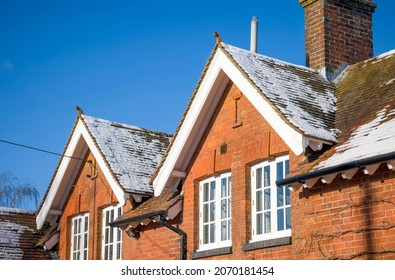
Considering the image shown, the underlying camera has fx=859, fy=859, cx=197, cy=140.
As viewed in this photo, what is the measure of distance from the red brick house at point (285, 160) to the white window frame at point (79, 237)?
42.6 inches

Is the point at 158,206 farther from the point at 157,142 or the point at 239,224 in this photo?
the point at 157,142

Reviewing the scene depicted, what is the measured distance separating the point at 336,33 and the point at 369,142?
Answer: 6.40m

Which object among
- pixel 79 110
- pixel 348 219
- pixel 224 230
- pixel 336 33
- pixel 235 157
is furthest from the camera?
pixel 79 110

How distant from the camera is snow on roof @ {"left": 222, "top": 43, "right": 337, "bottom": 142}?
16936 millimetres

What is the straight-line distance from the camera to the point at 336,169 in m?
14.9

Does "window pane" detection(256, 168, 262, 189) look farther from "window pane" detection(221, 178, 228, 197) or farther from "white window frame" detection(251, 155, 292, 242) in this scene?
"window pane" detection(221, 178, 228, 197)

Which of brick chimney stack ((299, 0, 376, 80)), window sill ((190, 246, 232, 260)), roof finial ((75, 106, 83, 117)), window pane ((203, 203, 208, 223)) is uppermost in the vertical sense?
brick chimney stack ((299, 0, 376, 80))

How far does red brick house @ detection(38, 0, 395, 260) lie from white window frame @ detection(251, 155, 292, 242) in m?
0.02

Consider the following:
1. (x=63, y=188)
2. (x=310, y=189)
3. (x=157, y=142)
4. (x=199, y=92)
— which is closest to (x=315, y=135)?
(x=310, y=189)

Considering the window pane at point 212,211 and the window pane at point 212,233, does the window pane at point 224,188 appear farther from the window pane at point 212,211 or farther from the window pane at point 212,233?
the window pane at point 212,233

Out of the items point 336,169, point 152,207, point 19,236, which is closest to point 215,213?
point 152,207

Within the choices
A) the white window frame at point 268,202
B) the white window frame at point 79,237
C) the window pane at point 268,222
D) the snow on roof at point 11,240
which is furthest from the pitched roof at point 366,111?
the snow on roof at point 11,240

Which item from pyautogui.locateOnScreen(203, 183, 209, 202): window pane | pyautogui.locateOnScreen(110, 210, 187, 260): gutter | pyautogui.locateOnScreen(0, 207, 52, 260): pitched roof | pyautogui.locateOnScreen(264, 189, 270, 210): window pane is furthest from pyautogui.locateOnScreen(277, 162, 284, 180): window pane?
pyautogui.locateOnScreen(0, 207, 52, 260): pitched roof

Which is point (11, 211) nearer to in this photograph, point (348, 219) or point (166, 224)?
point (166, 224)
